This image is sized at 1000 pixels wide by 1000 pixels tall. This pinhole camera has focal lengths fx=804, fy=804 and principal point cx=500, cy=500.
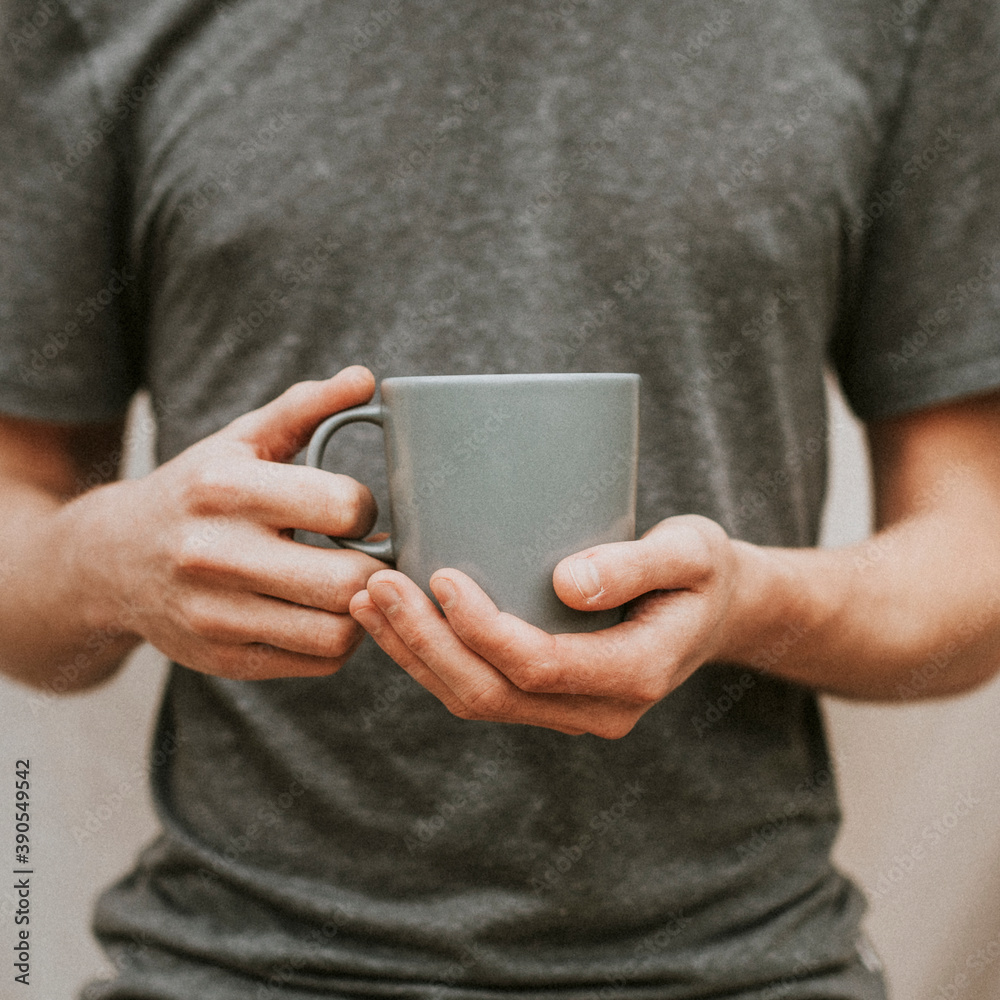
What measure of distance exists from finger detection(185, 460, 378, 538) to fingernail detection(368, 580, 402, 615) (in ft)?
0.18

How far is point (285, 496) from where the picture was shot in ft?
1.67

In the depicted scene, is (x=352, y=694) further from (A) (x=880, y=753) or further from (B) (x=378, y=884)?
(A) (x=880, y=753)

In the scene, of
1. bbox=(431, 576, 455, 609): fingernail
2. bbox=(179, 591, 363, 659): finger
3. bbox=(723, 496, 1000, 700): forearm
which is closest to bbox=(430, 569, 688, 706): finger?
bbox=(431, 576, 455, 609): fingernail

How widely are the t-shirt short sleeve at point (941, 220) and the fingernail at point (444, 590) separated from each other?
0.57 metres

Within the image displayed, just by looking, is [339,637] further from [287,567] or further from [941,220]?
[941,220]

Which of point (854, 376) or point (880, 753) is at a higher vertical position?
point (854, 376)

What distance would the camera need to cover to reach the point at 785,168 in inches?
28.9

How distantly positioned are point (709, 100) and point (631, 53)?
0.28 ft

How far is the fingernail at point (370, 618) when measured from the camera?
50 cm

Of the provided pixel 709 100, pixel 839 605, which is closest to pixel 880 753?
pixel 839 605

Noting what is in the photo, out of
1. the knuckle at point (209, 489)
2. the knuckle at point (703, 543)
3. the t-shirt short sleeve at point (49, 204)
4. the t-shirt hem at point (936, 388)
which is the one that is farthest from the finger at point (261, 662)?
the t-shirt hem at point (936, 388)

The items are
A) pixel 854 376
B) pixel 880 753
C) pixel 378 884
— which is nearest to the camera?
pixel 378 884

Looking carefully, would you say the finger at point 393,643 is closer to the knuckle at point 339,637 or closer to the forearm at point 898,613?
the knuckle at point 339,637

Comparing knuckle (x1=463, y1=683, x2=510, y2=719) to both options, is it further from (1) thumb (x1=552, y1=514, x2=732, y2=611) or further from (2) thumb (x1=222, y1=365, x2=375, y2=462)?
(2) thumb (x1=222, y1=365, x2=375, y2=462)
